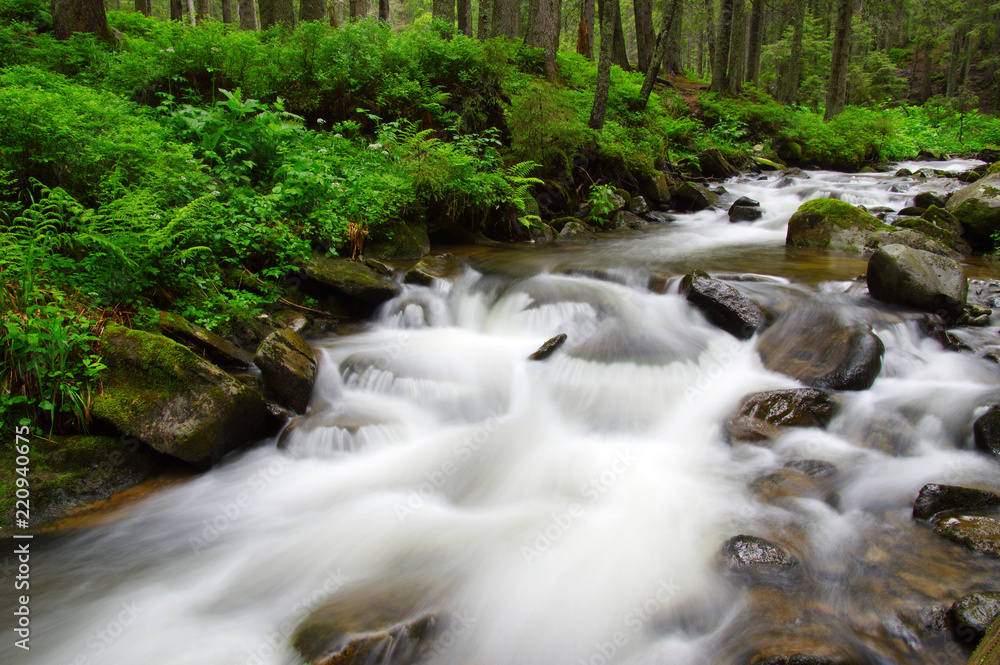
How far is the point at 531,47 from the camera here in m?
14.3

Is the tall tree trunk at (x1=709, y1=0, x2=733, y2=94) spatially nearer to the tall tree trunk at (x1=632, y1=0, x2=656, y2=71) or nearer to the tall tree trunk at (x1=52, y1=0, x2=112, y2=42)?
the tall tree trunk at (x1=632, y1=0, x2=656, y2=71)

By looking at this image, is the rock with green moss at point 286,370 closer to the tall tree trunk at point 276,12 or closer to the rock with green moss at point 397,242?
the rock with green moss at point 397,242

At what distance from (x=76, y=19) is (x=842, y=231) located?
49.1 feet

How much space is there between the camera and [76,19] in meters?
10.9

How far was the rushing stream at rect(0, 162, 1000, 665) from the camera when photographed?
10.7 feet

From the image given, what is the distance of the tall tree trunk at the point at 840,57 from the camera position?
693 inches

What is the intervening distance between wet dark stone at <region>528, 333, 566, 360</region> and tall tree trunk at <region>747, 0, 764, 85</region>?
22.7 meters

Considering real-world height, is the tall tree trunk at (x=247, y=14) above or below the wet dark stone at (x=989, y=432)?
above

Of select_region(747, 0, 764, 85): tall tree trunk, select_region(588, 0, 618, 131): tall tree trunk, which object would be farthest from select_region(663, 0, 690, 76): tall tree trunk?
select_region(588, 0, 618, 131): tall tree trunk

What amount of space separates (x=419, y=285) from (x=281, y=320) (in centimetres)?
192

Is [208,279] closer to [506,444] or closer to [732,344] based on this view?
[506,444]

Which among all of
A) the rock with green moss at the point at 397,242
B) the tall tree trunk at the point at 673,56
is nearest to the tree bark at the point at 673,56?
the tall tree trunk at the point at 673,56

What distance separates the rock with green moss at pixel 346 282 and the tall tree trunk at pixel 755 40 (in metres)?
22.9

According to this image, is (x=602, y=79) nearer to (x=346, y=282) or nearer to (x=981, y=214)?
(x=981, y=214)
